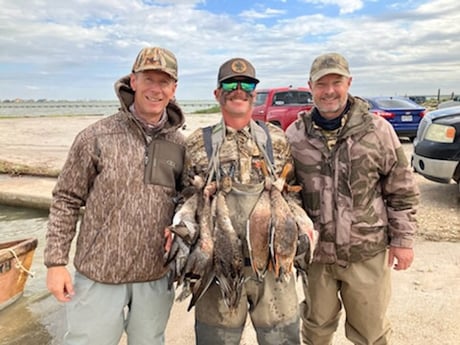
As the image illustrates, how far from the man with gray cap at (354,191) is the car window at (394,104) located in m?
13.0

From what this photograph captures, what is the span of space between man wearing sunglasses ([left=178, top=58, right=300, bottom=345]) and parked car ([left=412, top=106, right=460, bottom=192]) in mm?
4989

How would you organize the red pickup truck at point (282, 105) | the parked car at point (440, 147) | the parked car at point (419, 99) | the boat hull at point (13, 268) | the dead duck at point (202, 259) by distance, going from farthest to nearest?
the parked car at point (419, 99) → the red pickup truck at point (282, 105) → the parked car at point (440, 147) → the boat hull at point (13, 268) → the dead duck at point (202, 259)

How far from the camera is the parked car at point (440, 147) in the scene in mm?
6859

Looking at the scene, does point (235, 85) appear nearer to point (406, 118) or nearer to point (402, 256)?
point (402, 256)

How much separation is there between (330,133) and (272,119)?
12661mm

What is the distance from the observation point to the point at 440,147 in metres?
6.96

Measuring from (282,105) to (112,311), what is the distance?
13.7 metres

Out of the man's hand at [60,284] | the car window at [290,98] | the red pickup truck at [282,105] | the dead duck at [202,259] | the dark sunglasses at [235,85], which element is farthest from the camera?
the car window at [290,98]

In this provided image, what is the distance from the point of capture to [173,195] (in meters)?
2.96

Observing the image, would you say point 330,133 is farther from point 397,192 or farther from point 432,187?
point 432,187

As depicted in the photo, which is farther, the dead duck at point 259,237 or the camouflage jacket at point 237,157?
the camouflage jacket at point 237,157

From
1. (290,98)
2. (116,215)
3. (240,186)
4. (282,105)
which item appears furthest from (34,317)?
(290,98)

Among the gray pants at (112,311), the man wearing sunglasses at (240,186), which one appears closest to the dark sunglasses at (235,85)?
the man wearing sunglasses at (240,186)

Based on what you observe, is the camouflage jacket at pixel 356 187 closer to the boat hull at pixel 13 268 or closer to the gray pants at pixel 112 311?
the gray pants at pixel 112 311
